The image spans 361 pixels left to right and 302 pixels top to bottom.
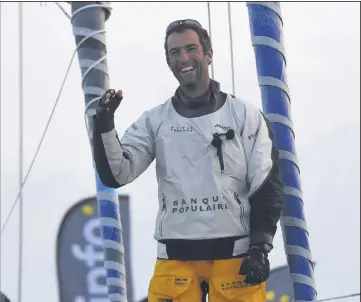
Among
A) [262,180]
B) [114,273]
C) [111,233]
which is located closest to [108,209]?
[111,233]

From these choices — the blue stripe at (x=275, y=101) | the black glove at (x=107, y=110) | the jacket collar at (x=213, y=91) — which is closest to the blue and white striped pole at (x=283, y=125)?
the blue stripe at (x=275, y=101)

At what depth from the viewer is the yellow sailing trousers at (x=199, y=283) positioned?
2.57 metres

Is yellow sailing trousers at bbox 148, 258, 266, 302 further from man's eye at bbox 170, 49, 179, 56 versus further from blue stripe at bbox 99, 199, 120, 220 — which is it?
blue stripe at bbox 99, 199, 120, 220

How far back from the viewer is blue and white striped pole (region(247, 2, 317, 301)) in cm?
343

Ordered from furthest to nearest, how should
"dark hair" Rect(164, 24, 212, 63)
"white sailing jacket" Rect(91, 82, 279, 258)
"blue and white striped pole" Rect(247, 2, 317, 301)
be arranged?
"blue and white striped pole" Rect(247, 2, 317, 301) < "dark hair" Rect(164, 24, 212, 63) < "white sailing jacket" Rect(91, 82, 279, 258)

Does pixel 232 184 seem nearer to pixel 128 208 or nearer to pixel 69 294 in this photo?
pixel 128 208

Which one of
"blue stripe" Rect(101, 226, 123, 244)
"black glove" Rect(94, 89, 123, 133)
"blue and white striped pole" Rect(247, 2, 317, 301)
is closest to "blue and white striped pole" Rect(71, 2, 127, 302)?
"blue stripe" Rect(101, 226, 123, 244)

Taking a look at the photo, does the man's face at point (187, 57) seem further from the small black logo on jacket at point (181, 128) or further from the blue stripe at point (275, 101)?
the blue stripe at point (275, 101)

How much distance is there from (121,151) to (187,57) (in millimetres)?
362

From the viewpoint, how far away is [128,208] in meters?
10.7

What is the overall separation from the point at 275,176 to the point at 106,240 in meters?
2.54

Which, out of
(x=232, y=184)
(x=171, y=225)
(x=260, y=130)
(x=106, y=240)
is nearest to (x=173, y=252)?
(x=171, y=225)

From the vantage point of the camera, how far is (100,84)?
16.3ft

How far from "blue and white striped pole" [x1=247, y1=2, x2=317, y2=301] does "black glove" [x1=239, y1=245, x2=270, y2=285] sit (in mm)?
907
